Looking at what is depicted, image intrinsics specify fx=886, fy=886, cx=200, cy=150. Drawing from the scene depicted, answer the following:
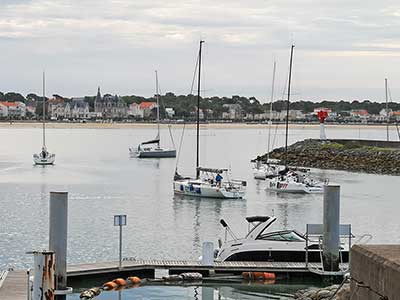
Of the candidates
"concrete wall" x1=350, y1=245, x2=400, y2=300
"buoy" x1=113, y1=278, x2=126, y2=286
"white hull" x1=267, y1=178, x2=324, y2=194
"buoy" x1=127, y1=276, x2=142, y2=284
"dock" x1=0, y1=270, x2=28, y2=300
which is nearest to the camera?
"concrete wall" x1=350, y1=245, x2=400, y2=300

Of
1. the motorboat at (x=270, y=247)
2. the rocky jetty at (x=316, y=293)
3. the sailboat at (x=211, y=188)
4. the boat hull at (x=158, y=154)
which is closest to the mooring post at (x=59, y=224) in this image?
the rocky jetty at (x=316, y=293)

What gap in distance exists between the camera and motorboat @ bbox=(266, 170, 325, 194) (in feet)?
203

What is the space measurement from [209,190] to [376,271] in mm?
47384

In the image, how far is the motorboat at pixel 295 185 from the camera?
61.8 meters

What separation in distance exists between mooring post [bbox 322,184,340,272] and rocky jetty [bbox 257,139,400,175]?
6289 cm

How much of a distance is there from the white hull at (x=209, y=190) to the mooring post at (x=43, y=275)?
134 feet

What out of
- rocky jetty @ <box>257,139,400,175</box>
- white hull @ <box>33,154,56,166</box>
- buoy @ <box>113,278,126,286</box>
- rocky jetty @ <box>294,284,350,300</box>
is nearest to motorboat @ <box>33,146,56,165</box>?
white hull @ <box>33,154,56,166</box>

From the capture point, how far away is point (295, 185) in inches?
2454

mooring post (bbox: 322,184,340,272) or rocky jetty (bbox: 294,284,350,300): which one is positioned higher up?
mooring post (bbox: 322,184,340,272)

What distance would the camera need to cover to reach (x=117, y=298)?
2000 cm

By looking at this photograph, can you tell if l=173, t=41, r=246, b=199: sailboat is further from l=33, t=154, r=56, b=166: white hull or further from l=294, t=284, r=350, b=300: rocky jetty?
l=33, t=154, r=56, b=166: white hull

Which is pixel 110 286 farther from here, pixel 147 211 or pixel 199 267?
A: pixel 147 211

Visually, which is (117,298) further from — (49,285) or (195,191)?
(195,191)

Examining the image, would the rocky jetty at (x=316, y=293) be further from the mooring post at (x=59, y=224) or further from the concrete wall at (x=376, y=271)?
the concrete wall at (x=376, y=271)
